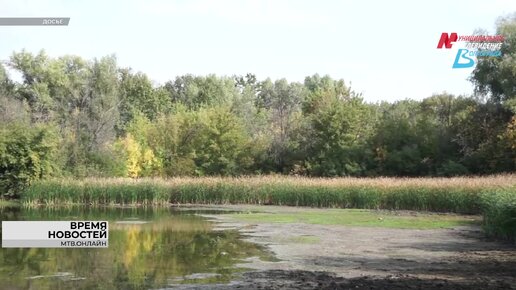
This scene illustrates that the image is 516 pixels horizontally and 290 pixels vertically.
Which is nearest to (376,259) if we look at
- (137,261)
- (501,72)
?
(137,261)

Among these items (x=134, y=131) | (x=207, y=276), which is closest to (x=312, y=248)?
(x=207, y=276)

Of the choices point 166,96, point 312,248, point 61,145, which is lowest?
point 312,248

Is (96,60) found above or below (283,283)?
above

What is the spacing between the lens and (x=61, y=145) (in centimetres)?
4875

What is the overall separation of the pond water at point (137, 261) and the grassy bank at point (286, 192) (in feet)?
46.0

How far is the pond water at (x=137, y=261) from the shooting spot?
37.5ft

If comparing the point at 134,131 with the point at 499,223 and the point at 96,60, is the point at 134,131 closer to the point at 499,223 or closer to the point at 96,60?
the point at 96,60

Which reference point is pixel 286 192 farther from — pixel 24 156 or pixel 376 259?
pixel 376 259

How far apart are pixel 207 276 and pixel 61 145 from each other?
40059mm

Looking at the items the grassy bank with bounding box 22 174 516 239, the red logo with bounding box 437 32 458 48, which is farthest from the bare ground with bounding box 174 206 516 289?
the red logo with bounding box 437 32 458 48

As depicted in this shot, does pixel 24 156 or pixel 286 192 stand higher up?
pixel 24 156

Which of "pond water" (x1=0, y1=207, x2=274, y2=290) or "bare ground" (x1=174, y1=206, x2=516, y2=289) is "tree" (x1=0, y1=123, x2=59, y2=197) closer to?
"pond water" (x1=0, y1=207, x2=274, y2=290)

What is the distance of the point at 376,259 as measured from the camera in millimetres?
14641

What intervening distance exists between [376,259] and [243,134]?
38.7m
